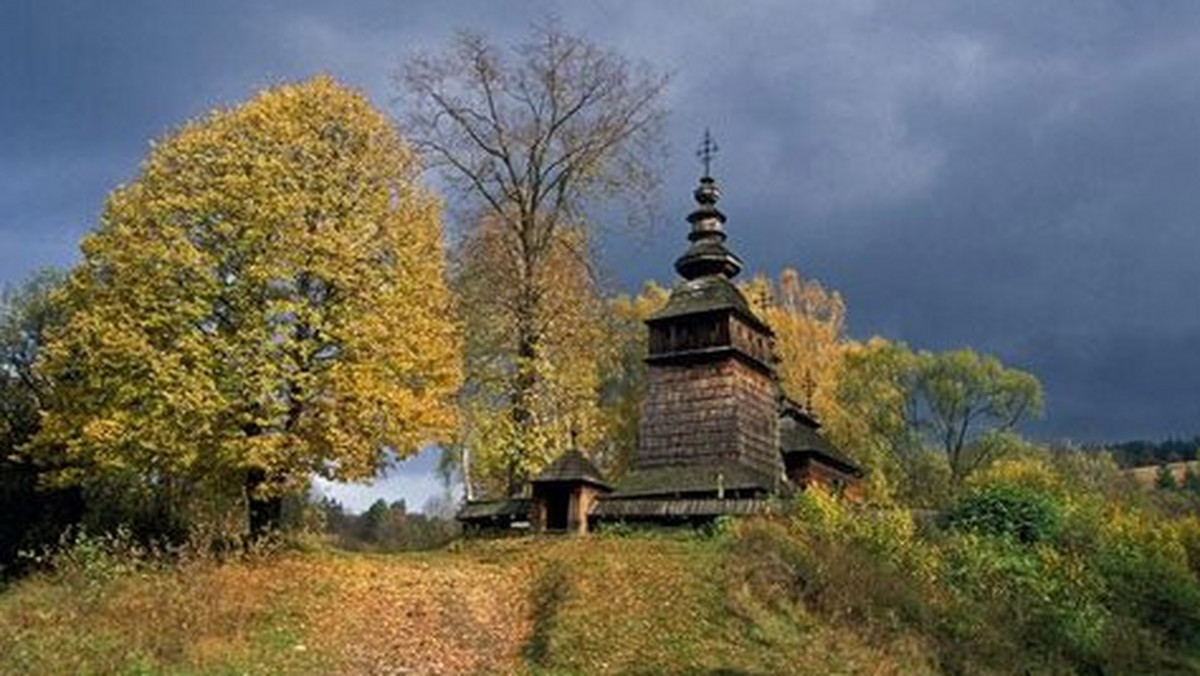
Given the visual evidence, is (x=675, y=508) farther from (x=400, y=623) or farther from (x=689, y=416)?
(x=400, y=623)

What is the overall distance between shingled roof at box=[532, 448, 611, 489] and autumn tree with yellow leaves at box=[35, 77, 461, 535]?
5074mm

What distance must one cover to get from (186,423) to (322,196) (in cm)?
651

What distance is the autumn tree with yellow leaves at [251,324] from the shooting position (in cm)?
2266

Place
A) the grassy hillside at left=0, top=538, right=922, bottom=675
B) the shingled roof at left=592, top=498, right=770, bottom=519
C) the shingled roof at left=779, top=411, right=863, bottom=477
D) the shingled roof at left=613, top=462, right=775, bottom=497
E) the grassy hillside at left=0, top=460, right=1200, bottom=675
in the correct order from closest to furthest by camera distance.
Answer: the grassy hillside at left=0, top=538, right=922, bottom=675 → the grassy hillside at left=0, top=460, right=1200, bottom=675 → the shingled roof at left=592, top=498, right=770, bottom=519 → the shingled roof at left=613, top=462, right=775, bottom=497 → the shingled roof at left=779, top=411, right=863, bottom=477

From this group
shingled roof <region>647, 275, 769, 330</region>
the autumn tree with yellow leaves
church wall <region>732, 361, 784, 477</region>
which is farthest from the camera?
shingled roof <region>647, 275, 769, 330</region>

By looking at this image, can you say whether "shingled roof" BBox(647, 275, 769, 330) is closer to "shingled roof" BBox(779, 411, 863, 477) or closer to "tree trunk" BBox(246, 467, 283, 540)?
"shingled roof" BBox(779, 411, 863, 477)

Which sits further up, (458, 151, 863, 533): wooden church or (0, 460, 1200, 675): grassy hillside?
(458, 151, 863, 533): wooden church

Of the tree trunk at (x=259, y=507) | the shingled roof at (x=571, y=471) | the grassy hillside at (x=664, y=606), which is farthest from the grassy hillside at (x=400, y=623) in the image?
the shingled roof at (x=571, y=471)

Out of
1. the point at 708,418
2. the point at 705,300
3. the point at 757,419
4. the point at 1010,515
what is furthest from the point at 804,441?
the point at 1010,515

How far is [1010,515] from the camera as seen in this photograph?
90.7 feet

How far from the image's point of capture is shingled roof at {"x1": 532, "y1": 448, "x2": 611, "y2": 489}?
30.2 metres

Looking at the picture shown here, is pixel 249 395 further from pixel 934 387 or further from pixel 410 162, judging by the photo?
pixel 934 387

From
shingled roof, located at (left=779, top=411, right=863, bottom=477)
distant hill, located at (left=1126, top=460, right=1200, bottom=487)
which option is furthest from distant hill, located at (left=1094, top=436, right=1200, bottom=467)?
shingled roof, located at (left=779, top=411, right=863, bottom=477)

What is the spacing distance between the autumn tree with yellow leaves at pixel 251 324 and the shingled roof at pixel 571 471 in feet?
16.6
